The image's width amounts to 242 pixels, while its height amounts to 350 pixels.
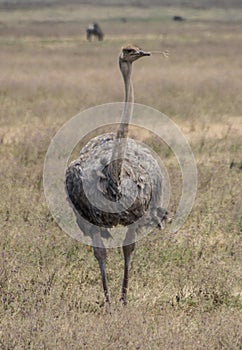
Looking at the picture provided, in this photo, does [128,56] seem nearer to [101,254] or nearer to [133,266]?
[101,254]

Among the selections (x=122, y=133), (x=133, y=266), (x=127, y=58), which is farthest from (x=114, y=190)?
(x=133, y=266)

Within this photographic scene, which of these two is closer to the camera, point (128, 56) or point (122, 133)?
point (128, 56)

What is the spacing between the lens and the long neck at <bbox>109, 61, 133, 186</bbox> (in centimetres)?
469

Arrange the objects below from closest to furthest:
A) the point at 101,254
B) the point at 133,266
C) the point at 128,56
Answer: the point at 128,56 < the point at 101,254 < the point at 133,266

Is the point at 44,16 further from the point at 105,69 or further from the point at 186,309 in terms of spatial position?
the point at 186,309

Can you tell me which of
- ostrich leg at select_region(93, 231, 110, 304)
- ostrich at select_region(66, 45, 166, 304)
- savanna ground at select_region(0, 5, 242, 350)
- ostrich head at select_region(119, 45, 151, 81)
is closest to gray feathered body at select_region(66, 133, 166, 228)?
ostrich at select_region(66, 45, 166, 304)

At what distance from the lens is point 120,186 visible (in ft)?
16.5

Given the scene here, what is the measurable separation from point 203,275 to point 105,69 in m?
16.9

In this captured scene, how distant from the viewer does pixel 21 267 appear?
570 centimetres

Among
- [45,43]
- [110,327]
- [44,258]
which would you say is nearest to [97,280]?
[44,258]

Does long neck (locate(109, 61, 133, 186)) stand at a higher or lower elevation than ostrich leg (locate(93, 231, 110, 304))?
higher

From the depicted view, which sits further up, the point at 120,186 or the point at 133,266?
the point at 120,186

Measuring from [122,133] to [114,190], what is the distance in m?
0.46

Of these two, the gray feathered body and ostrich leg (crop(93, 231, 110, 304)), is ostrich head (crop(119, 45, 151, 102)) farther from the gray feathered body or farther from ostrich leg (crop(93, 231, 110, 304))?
ostrich leg (crop(93, 231, 110, 304))
